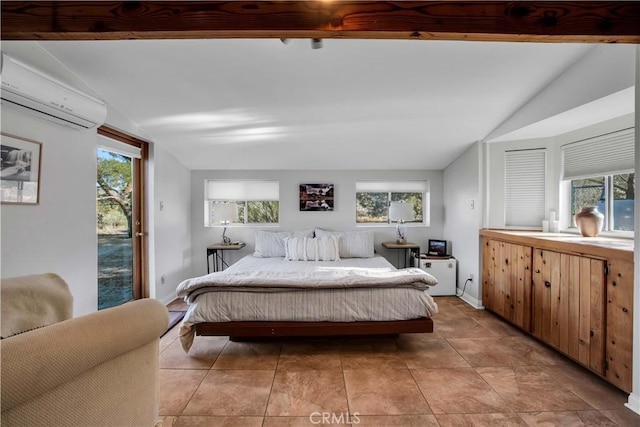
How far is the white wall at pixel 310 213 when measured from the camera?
4.40 meters

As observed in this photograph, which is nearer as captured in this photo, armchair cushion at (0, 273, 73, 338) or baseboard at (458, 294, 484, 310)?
armchair cushion at (0, 273, 73, 338)

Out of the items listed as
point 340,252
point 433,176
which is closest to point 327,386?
point 340,252

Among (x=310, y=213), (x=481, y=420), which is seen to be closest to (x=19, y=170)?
(x=310, y=213)

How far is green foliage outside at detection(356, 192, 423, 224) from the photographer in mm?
4539

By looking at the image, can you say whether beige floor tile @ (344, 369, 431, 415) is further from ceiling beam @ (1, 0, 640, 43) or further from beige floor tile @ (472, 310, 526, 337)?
ceiling beam @ (1, 0, 640, 43)

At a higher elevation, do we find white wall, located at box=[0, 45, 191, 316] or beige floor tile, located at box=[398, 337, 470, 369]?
white wall, located at box=[0, 45, 191, 316]

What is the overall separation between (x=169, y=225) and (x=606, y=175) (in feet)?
16.3

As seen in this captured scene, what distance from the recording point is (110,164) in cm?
287

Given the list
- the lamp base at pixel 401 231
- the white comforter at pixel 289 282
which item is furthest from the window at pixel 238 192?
the white comforter at pixel 289 282

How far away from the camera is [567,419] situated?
161 centimetres

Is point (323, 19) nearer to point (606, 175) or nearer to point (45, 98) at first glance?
point (45, 98)

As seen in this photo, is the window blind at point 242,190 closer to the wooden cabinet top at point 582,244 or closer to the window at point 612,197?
the wooden cabinet top at point 582,244

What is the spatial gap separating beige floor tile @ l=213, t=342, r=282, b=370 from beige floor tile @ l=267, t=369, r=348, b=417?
0.20 meters

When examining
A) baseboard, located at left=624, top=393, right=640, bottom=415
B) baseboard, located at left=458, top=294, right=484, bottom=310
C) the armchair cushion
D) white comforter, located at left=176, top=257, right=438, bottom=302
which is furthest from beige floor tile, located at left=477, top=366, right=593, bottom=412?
the armchair cushion
